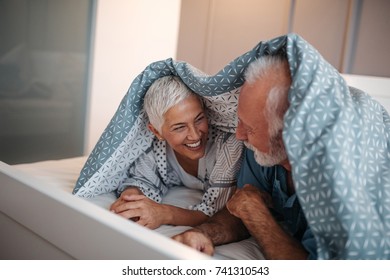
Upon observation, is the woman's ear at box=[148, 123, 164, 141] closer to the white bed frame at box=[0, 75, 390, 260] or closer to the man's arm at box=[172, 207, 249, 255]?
the man's arm at box=[172, 207, 249, 255]

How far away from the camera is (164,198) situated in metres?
1.24

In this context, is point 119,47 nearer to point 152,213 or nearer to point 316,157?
point 152,213

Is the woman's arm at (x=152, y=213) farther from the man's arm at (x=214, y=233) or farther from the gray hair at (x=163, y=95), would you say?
the gray hair at (x=163, y=95)

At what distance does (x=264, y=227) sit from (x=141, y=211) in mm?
329

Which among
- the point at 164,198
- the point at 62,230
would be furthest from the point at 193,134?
the point at 62,230

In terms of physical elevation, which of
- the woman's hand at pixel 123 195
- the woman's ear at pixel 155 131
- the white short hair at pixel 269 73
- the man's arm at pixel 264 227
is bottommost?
the woman's hand at pixel 123 195

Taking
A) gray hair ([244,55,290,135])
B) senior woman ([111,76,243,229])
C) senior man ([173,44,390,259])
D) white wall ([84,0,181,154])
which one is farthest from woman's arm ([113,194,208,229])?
white wall ([84,0,181,154])

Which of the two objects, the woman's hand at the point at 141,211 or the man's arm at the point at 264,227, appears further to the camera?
the woman's hand at the point at 141,211

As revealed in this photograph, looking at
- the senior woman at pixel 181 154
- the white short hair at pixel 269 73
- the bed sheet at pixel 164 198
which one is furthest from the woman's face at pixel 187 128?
the white short hair at pixel 269 73

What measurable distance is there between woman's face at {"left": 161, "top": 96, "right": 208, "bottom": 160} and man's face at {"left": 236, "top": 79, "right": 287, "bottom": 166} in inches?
9.1

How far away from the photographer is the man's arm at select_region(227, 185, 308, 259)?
0.81m

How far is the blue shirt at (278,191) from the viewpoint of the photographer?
92 centimetres

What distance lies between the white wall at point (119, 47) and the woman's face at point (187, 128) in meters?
0.96
